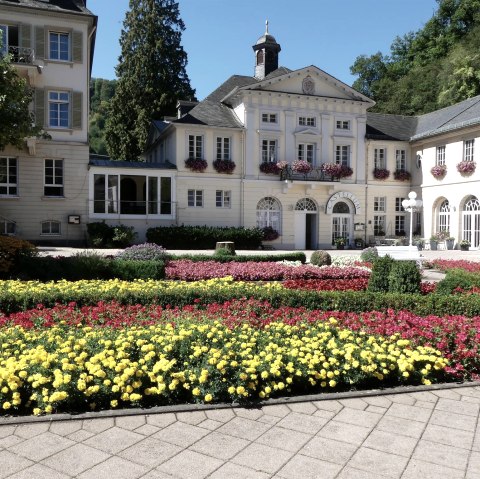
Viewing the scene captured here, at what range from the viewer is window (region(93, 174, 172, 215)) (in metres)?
27.5

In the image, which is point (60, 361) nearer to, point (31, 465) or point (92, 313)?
point (31, 465)

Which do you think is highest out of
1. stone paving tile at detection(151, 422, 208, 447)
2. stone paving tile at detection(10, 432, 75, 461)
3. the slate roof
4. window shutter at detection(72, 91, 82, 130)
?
the slate roof

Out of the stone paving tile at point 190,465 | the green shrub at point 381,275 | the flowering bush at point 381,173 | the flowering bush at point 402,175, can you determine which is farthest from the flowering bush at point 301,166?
the stone paving tile at point 190,465

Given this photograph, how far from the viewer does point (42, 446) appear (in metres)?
3.83

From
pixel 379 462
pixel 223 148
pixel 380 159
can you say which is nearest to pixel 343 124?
pixel 380 159

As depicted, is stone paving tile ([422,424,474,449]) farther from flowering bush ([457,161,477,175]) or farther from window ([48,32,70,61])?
flowering bush ([457,161,477,175])

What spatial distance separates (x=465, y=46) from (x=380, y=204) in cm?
2203

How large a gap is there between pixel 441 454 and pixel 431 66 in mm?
49300

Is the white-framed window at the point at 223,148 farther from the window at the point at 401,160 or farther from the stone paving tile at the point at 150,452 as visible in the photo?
the stone paving tile at the point at 150,452

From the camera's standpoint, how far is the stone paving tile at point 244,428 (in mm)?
4102

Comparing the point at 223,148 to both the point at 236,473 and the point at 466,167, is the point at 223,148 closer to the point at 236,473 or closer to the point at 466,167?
the point at 466,167

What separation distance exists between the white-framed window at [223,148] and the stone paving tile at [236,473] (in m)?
27.2

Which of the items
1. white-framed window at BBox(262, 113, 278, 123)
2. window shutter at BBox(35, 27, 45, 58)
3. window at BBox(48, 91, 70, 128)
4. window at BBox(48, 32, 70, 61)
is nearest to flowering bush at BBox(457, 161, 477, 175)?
white-framed window at BBox(262, 113, 278, 123)

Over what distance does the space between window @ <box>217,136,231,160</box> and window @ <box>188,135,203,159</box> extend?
1050 millimetres
